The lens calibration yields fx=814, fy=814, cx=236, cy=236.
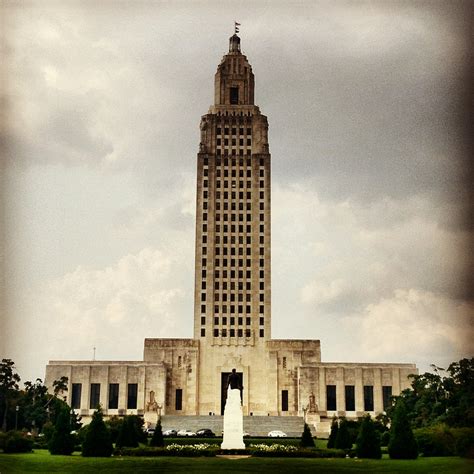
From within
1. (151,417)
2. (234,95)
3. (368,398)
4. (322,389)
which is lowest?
(151,417)

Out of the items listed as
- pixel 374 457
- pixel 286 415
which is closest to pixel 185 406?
pixel 286 415

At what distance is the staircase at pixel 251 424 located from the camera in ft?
218

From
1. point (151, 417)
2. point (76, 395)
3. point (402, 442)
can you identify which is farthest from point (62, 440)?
point (76, 395)

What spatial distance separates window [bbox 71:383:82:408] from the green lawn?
151 feet

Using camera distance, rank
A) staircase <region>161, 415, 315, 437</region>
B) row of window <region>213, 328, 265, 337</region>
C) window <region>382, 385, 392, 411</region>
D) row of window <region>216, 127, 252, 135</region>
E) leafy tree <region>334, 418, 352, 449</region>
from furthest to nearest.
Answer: row of window <region>216, 127, 252, 135</region> → row of window <region>213, 328, 265, 337</region> → window <region>382, 385, 392, 411</region> → staircase <region>161, 415, 315, 437</region> → leafy tree <region>334, 418, 352, 449</region>

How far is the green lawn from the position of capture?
28.8 m

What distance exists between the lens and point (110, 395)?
7844cm

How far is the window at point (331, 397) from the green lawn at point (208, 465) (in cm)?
4409

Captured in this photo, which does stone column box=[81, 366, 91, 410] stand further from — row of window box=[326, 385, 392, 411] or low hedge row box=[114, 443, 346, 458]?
low hedge row box=[114, 443, 346, 458]

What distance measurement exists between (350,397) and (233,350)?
1220 cm

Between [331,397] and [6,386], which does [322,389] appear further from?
[6,386]

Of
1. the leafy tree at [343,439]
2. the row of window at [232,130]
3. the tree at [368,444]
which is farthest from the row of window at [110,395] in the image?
the tree at [368,444]

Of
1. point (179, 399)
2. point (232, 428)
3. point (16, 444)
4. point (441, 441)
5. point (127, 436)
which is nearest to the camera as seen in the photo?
point (16, 444)

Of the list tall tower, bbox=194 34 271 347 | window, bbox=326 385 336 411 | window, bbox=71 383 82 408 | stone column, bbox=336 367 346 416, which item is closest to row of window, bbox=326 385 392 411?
window, bbox=326 385 336 411
